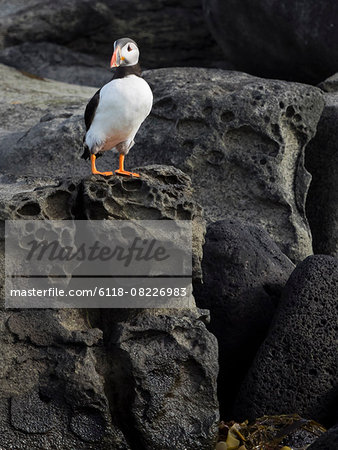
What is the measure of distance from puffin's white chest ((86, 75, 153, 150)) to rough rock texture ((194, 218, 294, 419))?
44.5 inches

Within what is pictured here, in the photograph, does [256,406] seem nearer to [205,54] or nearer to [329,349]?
[329,349]

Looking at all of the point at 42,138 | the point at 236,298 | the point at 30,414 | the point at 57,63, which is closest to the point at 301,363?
the point at 236,298

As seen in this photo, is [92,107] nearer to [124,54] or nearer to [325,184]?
[124,54]

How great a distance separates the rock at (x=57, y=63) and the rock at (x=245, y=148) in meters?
4.88

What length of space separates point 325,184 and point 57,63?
5.54 meters

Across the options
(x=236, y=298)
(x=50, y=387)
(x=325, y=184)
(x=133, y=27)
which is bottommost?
(x=50, y=387)

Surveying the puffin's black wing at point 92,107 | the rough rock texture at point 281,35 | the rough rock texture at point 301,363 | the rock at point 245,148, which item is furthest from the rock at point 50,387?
the rough rock texture at point 281,35

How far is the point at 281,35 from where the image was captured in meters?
10.0

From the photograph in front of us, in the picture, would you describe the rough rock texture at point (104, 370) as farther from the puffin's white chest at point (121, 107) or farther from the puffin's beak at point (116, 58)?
the puffin's beak at point (116, 58)

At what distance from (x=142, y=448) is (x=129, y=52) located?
2483 millimetres

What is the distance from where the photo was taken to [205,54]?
42.9ft

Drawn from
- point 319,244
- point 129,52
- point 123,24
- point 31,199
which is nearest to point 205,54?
point 123,24

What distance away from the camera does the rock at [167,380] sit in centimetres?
520

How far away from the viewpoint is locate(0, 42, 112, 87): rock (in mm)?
12438
